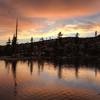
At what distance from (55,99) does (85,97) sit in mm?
3121

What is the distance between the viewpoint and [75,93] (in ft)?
87.5

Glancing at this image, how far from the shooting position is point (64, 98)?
23.7 m

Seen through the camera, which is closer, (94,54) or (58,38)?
(94,54)

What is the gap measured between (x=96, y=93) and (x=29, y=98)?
24.2ft

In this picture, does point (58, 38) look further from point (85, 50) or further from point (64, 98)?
point (64, 98)

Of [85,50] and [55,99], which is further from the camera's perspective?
[85,50]

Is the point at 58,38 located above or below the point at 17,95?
above

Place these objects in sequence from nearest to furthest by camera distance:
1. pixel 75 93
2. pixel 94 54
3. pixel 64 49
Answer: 1. pixel 75 93
2. pixel 94 54
3. pixel 64 49

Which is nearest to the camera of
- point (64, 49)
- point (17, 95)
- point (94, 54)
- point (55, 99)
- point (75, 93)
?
point (55, 99)

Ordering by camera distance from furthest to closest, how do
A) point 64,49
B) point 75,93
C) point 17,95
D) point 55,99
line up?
point 64,49 → point 75,93 → point 17,95 → point 55,99

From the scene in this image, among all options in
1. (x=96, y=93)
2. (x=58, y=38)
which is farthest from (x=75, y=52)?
(x=96, y=93)

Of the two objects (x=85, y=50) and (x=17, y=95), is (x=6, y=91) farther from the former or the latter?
(x=85, y=50)

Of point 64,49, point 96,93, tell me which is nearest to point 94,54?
point 64,49

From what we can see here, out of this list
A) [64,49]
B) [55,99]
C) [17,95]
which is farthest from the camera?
[64,49]
